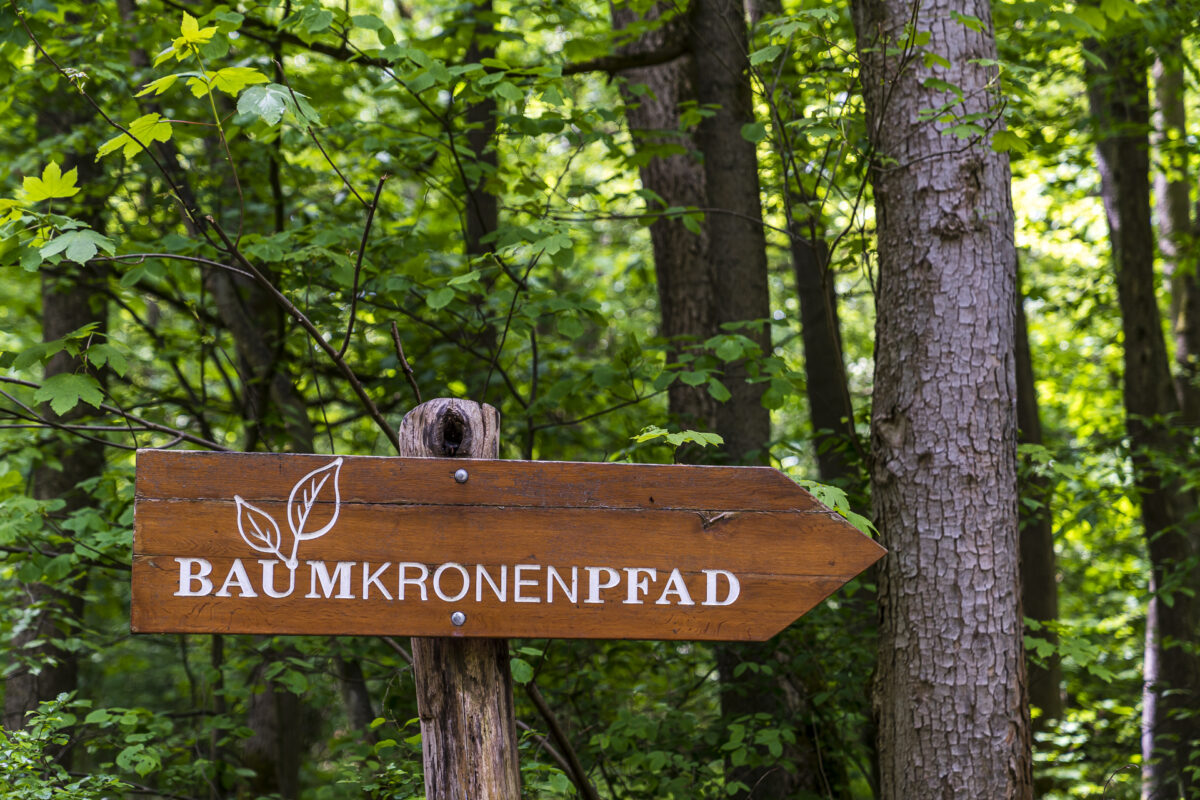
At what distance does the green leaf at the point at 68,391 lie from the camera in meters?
2.30

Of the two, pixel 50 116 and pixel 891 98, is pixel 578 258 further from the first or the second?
pixel 891 98

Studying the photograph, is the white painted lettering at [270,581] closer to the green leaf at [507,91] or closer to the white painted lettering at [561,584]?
the white painted lettering at [561,584]

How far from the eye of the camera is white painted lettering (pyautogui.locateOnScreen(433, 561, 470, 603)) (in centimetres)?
182

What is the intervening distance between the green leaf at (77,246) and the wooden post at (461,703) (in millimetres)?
897

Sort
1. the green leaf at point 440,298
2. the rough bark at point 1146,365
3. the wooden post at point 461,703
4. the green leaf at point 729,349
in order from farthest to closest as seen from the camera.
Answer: the rough bark at point 1146,365 < the green leaf at point 729,349 < the green leaf at point 440,298 < the wooden post at point 461,703

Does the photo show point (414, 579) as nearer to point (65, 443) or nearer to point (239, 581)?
point (239, 581)

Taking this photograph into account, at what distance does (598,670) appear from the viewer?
4.43 meters

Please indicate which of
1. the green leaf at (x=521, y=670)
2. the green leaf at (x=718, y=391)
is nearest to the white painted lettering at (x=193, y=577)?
the green leaf at (x=521, y=670)

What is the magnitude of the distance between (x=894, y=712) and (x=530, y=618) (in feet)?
5.03

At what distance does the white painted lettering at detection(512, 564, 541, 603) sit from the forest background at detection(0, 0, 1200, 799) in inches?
22.4

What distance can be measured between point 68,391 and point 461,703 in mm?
1315

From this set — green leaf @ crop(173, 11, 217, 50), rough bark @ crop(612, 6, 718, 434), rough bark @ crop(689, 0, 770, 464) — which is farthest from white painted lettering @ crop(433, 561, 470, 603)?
rough bark @ crop(689, 0, 770, 464)

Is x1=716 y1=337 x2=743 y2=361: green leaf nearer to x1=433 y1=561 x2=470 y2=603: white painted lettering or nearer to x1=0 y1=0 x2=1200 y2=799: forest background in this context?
x1=0 y1=0 x2=1200 y2=799: forest background

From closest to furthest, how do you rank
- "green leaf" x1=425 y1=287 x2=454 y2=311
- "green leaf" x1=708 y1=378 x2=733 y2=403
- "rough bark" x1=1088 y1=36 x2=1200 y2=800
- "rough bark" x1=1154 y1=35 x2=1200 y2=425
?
"green leaf" x1=425 y1=287 x2=454 y2=311, "green leaf" x1=708 y1=378 x2=733 y2=403, "rough bark" x1=1088 y1=36 x2=1200 y2=800, "rough bark" x1=1154 y1=35 x2=1200 y2=425
